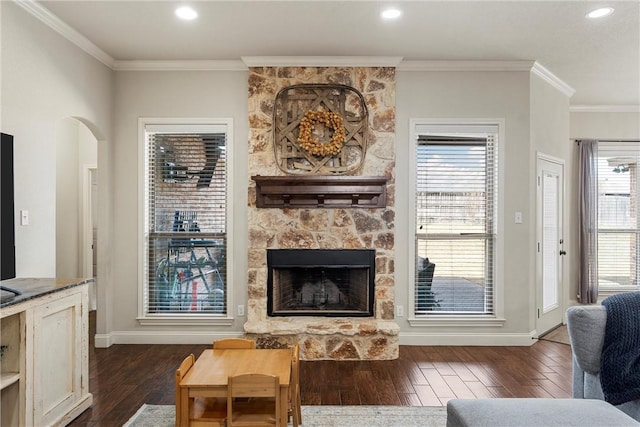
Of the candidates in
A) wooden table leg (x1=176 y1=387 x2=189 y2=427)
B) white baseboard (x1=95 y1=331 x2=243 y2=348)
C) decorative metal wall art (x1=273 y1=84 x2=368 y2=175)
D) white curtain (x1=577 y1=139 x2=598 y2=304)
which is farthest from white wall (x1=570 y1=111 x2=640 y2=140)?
wooden table leg (x1=176 y1=387 x2=189 y2=427)

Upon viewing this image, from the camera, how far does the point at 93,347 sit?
3.96 m

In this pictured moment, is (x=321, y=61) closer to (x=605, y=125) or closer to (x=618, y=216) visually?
(x=605, y=125)

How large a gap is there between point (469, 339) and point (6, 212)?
13.3ft

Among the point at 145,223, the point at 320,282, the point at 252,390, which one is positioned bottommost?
the point at 252,390

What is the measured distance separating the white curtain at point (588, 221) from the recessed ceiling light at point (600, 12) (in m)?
2.71

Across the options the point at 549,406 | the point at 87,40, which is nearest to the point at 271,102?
the point at 87,40

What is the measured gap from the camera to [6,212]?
7.74 ft

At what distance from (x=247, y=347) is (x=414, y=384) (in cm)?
141

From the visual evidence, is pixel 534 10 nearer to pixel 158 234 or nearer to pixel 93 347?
pixel 158 234

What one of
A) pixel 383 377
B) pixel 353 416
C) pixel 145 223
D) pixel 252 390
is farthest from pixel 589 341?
pixel 145 223

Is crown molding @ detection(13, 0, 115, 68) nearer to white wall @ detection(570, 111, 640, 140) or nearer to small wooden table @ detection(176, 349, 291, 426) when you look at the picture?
small wooden table @ detection(176, 349, 291, 426)

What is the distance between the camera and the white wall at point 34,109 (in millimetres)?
2701

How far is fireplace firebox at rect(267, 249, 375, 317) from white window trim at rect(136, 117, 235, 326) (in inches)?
17.5

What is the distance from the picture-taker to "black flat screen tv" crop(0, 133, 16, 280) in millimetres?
2277
